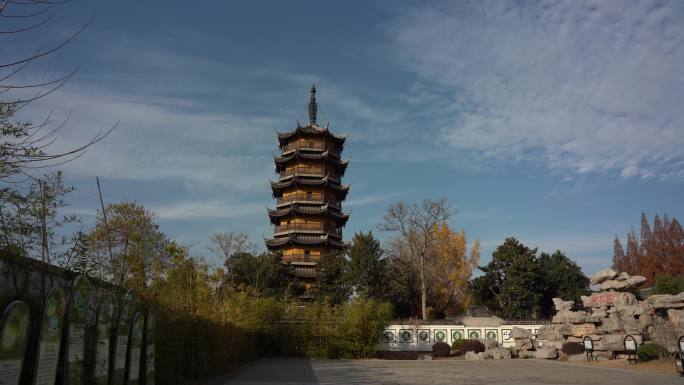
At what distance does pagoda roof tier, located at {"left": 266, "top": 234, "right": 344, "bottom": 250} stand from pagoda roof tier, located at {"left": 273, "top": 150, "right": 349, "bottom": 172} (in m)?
5.34

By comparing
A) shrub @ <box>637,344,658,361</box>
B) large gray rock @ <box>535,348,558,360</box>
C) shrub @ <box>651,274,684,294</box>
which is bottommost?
large gray rock @ <box>535,348,558,360</box>

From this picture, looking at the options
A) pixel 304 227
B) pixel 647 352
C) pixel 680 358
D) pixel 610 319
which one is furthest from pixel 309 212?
pixel 680 358

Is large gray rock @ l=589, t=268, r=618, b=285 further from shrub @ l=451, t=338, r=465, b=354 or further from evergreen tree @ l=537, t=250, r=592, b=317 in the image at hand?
evergreen tree @ l=537, t=250, r=592, b=317

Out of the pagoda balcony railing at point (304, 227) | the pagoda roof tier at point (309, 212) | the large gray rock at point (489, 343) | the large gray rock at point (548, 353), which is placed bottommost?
the large gray rock at point (548, 353)

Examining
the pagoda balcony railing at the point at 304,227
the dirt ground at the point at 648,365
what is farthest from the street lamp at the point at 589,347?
the pagoda balcony railing at the point at 304,227

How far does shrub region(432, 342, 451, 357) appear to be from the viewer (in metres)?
22.6

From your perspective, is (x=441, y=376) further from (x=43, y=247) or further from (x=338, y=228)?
(x=338, y=228)

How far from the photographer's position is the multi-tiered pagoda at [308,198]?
3497cm

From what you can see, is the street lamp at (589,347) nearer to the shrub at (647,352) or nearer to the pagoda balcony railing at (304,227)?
the shrub at (647,352)

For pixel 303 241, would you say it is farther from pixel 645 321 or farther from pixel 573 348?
pixel 645 321

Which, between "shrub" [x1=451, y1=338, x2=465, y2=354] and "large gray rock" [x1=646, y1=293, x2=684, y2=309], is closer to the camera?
"large gray rock" [x1=646, y1=293, x2=684, y2=309]

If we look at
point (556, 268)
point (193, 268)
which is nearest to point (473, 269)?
point (556, 268)

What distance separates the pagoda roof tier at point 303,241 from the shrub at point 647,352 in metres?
21.9

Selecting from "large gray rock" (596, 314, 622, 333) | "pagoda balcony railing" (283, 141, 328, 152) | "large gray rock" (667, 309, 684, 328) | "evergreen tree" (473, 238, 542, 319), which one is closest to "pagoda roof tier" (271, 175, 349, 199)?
"pagoda balcony railing" (283, 141, 328, 152)
